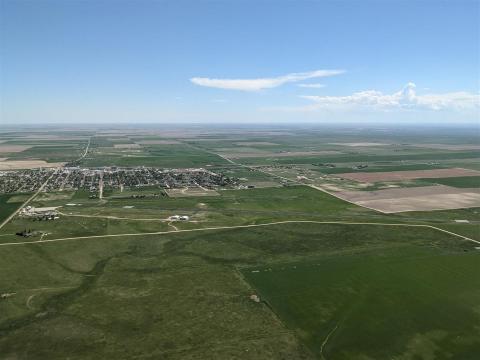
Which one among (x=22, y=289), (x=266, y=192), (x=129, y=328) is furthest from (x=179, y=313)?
(x=266, y=192)

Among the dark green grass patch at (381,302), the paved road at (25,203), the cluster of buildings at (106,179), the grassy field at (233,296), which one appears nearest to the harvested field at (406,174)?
the cluster of buildings at (106,179)

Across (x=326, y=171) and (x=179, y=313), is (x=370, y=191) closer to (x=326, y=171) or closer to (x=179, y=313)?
(x=326, y=171)

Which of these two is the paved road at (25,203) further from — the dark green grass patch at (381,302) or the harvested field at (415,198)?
the harvested field at (415,198)

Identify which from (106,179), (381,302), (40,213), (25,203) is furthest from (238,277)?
(106,179)

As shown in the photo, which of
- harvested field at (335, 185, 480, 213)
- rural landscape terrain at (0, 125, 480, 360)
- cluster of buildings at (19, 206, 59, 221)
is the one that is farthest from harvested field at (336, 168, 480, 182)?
cluster of buildings at (19, 206, 59, 221)

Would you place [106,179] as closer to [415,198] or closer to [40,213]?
[40,213]
